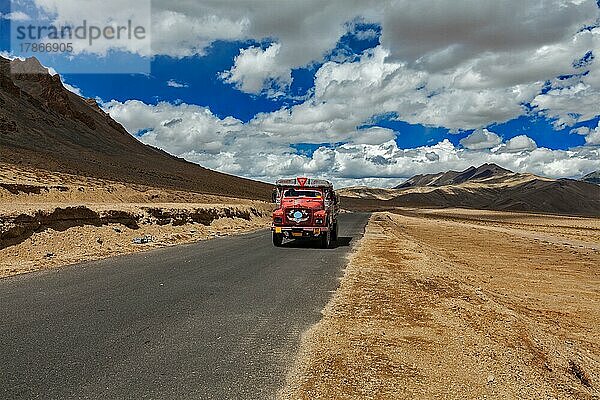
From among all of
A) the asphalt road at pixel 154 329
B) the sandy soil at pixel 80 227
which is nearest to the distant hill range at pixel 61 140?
the sandy soil at pixel 80 227

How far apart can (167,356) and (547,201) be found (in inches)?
5943

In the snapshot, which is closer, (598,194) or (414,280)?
(414,280)

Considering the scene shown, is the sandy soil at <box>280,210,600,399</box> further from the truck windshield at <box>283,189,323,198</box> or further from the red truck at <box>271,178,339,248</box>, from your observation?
the truck windshield at <box>283,189,323,198</box>

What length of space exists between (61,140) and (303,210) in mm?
67546

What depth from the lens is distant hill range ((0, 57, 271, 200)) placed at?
6091cm

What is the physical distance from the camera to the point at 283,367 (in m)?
5.70

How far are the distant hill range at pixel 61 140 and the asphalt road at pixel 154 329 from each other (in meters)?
48.4

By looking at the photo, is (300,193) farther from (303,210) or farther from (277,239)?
(277,239)

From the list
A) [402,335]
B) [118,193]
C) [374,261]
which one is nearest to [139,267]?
[374,261]

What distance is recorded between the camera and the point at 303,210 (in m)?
19.6

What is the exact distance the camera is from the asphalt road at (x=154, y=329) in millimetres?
5133

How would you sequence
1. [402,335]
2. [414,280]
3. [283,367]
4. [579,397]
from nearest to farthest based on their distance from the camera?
[579,397], [283,367], [402,335], [414,280]

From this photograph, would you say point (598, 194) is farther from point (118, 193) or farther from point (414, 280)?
point (414, 280)

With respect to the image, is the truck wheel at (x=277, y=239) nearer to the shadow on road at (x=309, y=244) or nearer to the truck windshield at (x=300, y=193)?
the shadow on road at (x=309, y=244)
